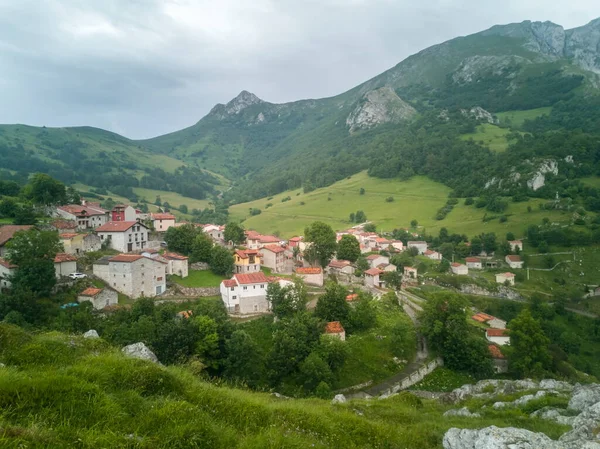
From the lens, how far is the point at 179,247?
51.7 metres

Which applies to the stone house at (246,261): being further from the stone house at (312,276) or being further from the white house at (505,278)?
the white house at (505,278)

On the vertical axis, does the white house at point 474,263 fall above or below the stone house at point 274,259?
below

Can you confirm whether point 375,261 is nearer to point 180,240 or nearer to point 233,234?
point 233,234

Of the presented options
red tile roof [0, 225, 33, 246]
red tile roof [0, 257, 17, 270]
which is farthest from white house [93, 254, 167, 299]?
red tile roof [0, 225, 33, 246]

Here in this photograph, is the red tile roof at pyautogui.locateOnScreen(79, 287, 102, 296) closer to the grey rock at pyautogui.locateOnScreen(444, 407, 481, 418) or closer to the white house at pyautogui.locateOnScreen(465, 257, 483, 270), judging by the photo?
the grey rock at pyautogui.locateOnScreen(444, 407, 481, 418)

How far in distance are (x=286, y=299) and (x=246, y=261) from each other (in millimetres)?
13646

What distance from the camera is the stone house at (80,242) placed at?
4272cm

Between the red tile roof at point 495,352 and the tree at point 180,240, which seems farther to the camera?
the tree at point 180,240

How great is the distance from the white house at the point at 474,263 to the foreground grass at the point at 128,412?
75.6 m

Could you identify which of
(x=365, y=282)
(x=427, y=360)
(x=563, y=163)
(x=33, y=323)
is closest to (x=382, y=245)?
(x=365, y=282)

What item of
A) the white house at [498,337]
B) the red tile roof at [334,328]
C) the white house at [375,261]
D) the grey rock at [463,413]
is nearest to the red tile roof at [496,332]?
the white house at [498,337]

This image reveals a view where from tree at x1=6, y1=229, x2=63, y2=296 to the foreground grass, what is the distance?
28368 millimetres

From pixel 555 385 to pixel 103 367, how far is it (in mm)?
28934

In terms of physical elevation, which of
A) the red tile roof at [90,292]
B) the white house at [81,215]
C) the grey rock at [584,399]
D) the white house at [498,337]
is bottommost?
the white house at [498,337]
